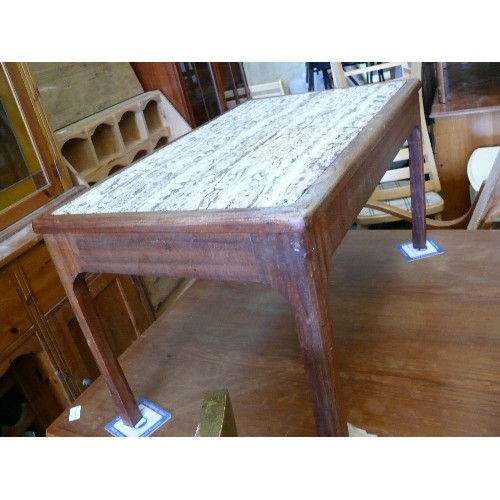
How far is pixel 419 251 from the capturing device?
4.33ft

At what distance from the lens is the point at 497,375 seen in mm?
890

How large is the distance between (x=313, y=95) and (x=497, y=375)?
72cm

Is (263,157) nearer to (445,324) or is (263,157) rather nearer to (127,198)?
(127,198)

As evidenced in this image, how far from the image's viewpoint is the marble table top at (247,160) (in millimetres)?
674

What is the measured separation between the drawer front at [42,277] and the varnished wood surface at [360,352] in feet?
1.09

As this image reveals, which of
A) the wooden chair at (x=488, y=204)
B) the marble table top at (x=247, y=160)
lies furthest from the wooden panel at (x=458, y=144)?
the marble table top at (x=247, y=160)

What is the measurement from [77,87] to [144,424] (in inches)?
51.9

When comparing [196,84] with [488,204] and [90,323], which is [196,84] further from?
[90,323]

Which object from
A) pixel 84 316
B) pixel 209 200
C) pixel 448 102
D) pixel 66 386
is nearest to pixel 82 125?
pixel 66 386

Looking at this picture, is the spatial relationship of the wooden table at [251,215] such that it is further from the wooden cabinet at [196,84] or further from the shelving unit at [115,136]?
the wooden cabinet at [196,84]

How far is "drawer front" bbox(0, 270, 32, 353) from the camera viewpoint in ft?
4.06

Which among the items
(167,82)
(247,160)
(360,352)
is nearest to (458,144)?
(167,82)

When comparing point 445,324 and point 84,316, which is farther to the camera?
point 445,324
